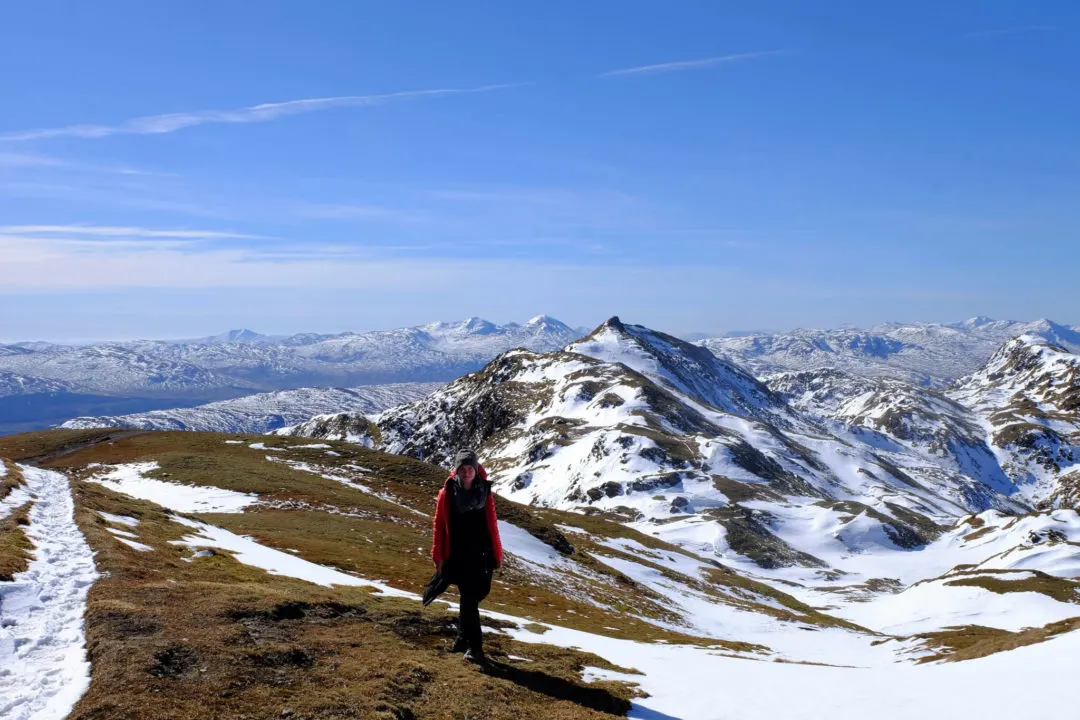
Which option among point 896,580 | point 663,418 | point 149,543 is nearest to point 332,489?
point 149,543

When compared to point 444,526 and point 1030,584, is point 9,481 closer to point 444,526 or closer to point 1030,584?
point 444,526

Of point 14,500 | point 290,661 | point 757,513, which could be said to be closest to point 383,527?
point 14,500

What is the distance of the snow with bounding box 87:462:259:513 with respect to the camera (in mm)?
51750

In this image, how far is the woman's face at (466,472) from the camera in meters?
Result: 15.3

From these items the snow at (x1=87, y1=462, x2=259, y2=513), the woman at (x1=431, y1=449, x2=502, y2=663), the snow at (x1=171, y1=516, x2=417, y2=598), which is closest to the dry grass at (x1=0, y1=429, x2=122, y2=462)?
the snow at (x1=87, y1=462, x2=259, y2=513)

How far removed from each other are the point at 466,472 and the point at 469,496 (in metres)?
0.65

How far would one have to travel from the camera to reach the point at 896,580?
117812 millimetres

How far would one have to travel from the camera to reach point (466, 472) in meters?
15.4

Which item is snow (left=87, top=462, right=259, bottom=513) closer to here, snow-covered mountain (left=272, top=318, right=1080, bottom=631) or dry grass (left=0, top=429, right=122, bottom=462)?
dry grass (left=0, top=429, right=122, bottom=462)

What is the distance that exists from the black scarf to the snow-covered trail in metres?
7.56

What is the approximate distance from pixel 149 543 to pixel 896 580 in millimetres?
124761

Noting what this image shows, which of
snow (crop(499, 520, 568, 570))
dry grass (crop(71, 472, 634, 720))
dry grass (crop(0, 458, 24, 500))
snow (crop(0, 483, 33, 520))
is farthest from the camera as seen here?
snow (crop(499, 520, 568, 570))

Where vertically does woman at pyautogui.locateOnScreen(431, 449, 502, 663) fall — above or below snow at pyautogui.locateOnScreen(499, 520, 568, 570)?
above

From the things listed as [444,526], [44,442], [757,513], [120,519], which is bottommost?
[757,513]
